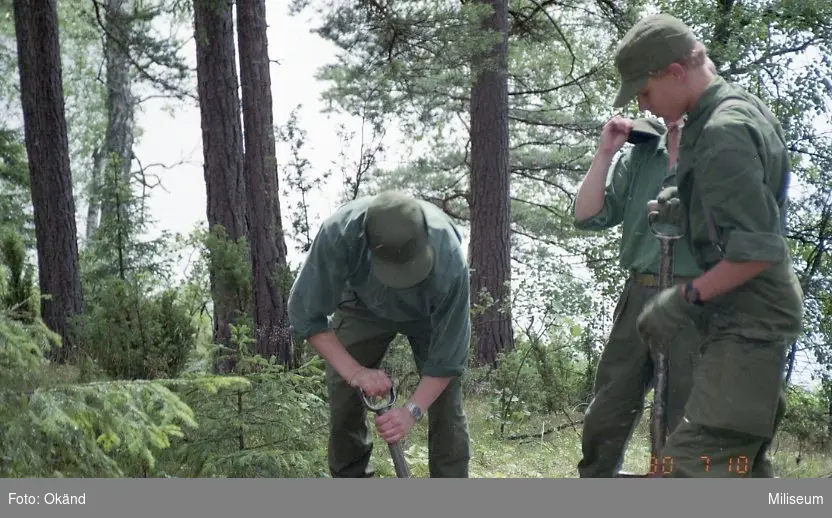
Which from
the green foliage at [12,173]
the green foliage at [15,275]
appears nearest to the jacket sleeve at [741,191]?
the green foliage at [15,275]

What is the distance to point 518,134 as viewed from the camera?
1781cm

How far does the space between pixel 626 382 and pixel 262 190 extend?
607cm

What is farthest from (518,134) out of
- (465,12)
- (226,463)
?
(226,463)

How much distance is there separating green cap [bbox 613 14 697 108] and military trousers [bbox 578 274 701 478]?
1020 mm

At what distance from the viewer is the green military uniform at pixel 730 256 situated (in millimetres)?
2916

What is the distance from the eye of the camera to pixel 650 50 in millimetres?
3152

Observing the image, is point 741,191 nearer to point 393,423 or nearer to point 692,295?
point 692,295

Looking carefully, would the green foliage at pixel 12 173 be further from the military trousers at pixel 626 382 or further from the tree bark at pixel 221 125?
the military trousers at pixel 626 382

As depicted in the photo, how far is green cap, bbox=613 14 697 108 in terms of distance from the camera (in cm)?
315

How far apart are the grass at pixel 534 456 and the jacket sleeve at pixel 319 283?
174 cm

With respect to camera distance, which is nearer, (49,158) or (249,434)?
(249,434)

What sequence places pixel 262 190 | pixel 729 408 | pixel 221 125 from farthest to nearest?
pixel 262 190 → pixel 221 125 → pixel 729 408

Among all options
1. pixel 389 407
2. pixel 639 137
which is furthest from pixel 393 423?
pixel 639 137
